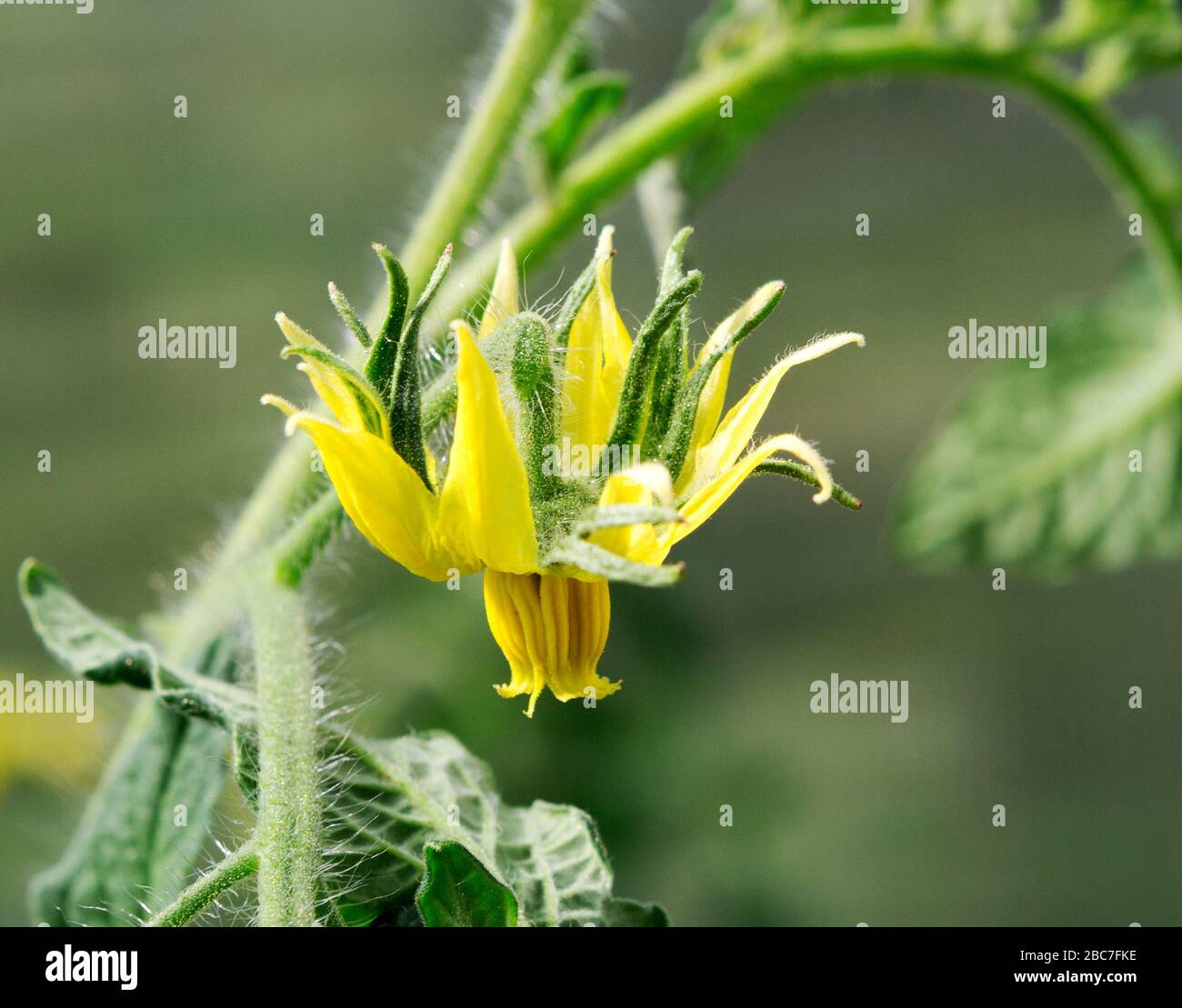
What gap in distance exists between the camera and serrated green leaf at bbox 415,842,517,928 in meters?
0.42

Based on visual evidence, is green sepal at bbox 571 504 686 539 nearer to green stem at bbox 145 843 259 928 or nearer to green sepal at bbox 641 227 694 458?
green sepal at bbox 641 227 694 458

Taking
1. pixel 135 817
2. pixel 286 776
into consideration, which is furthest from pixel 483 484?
pixel 135 817

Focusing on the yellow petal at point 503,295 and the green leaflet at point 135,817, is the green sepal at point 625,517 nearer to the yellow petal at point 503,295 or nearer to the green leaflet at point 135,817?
the yellow petal at point 503,295

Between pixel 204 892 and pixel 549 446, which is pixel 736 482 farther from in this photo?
pixel 204 892

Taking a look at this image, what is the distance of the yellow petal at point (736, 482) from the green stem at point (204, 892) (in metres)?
0.19

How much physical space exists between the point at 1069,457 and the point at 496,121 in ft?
2.03

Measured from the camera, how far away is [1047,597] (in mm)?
2492

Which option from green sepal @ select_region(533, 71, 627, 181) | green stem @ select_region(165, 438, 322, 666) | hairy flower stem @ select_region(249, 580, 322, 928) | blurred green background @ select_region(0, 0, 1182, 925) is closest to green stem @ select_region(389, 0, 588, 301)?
green sepal @ select_region(533, 71, 627, 181)

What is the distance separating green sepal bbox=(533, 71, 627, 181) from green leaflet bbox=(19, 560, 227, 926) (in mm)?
350

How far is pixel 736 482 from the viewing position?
410 millimetres

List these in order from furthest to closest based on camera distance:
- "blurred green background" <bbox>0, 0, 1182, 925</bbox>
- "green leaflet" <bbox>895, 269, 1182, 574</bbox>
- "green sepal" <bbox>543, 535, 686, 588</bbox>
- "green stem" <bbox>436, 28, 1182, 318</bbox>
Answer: "blurred green background" <bbox>0, 0, 1182, 925</bbox>
"green leaflet" <bbox>895, 269, 1182, 574</bbox>
"green stem" <bbox>436, 28, 1182, 318</bbox>
"green sepal" <bbox>543, 535, 686, 588</bbox>

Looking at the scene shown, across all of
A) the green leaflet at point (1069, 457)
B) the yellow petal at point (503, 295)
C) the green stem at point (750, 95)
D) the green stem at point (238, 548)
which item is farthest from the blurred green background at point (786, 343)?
the yellow petal at point (503, 295)

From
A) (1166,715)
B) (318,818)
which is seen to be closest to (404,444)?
(318,818)
